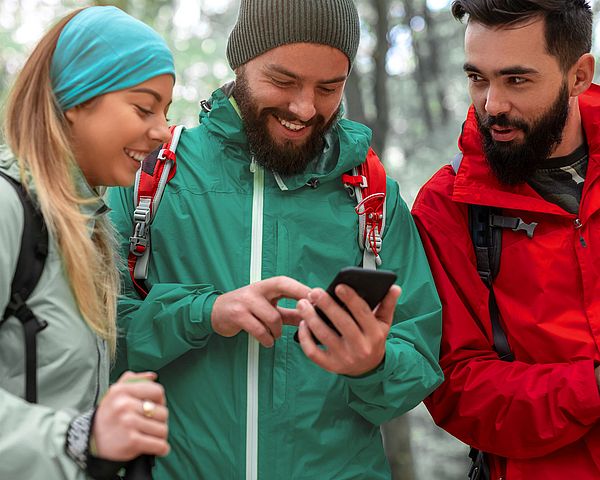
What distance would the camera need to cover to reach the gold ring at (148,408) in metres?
2.13

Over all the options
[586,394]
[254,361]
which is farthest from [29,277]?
[586,394]

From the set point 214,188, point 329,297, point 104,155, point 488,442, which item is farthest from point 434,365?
point 104,155

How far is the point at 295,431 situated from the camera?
3.27 meters

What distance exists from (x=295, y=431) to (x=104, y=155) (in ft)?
4.48

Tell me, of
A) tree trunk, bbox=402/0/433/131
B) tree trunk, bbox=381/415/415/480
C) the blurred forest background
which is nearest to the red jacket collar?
the blurred forest background

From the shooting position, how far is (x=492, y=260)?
380 centimetres

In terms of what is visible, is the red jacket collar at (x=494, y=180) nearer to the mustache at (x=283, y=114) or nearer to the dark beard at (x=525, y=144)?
the dark beard at (x=525, y=144)

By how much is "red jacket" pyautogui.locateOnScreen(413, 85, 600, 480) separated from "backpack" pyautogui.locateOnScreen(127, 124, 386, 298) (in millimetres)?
433

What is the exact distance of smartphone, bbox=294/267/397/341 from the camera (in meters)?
2.51

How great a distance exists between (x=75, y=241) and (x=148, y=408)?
2.19 feet

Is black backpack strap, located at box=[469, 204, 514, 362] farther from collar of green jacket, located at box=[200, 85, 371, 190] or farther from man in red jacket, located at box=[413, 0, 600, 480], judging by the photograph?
collar of green jacket, located at box=[200, 85, 371, 190]

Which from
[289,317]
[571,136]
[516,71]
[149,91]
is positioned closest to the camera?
[149,91]

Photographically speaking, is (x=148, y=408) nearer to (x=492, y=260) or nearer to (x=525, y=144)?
(x=492, y=260)

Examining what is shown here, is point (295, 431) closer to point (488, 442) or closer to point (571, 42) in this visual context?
point (488, 442)
